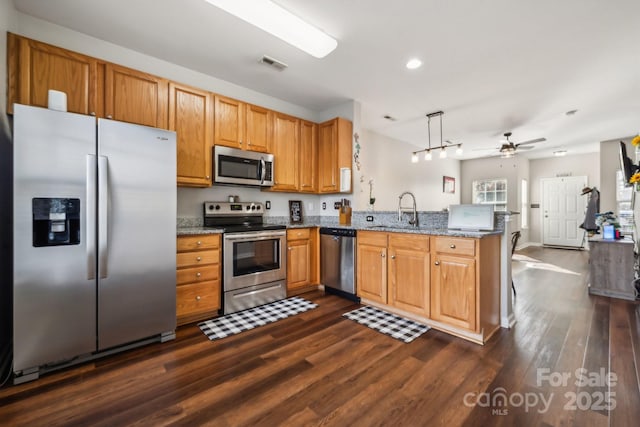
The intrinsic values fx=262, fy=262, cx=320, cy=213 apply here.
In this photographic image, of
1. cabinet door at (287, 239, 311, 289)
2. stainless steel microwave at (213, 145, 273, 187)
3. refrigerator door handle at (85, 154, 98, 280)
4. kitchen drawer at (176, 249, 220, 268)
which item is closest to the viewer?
refrigerator door handle at (85, 154, 98, 280)

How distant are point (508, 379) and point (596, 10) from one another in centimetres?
287

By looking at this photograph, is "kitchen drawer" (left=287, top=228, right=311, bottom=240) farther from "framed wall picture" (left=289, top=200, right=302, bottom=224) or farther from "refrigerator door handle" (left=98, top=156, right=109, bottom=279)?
"refrigerator door handle" (left=98, top=156, right=109, bottom=279)

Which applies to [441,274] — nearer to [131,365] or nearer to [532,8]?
[532,8]

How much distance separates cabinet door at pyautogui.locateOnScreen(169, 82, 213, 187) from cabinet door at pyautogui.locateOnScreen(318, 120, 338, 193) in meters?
1.63

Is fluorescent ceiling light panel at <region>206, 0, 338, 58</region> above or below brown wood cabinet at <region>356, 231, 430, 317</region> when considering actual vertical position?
above

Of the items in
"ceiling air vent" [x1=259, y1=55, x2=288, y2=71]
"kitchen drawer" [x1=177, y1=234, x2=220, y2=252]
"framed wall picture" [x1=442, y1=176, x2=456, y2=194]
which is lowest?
"kitchen drawer" [x1=177, y1=234, x2=220, y2=252]

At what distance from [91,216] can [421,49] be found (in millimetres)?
3202

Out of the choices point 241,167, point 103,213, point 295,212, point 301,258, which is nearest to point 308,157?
point 295,212

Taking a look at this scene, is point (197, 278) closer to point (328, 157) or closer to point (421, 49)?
point (328, 157)

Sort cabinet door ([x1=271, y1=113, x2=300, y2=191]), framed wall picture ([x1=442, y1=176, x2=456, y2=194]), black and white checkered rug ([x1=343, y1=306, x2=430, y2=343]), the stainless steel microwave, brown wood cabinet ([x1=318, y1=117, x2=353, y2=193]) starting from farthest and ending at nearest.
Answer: framed wall picture ([x1=442, y1=176, x2=456, y2=194]) < brown wood cabinet ([x1=318, y1=117, x2=353, y2=193]) < cabinet door ([x1=271, y1=113, x2=300, y2=191]) < the stainless steel microwave < black and white checkered rug ([x1=343, y1=306, x2=430, y2=343])

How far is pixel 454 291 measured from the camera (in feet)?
7.59

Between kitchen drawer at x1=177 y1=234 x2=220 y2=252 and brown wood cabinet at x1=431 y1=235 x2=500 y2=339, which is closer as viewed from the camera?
brown wood cabinet at x1=431 y1=235 x2=500 y2=339

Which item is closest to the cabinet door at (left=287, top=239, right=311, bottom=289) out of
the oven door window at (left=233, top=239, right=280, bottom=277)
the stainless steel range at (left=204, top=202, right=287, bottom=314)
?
the stainless steel range at (left=204, top=202, right=287, bottom=314)

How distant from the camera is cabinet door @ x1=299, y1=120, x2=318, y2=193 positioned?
152 inches
